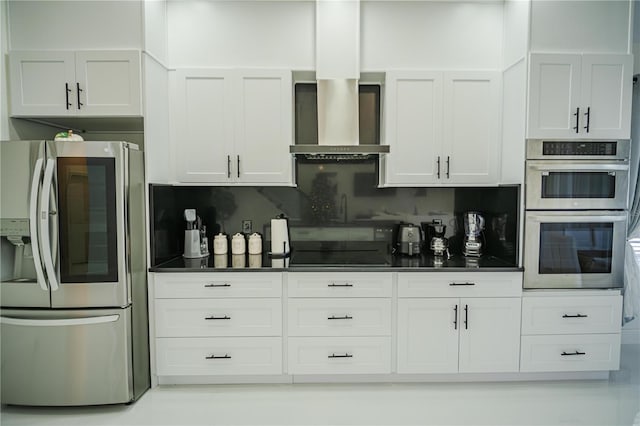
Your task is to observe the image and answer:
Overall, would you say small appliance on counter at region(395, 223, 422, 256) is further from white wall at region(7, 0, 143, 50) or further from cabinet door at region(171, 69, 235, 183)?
white wall at region(7, 0, 143, 50)

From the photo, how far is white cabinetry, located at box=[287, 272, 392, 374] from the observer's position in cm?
254

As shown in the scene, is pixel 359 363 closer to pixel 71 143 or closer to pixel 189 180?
pixel 189 180

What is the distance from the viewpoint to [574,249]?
2.56 meters

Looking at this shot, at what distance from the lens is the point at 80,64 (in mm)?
2400

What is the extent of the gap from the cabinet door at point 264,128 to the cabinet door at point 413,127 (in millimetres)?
762

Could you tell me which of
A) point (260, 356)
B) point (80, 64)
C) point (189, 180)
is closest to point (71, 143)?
point (80, 64)

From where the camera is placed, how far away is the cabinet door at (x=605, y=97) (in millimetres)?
2504

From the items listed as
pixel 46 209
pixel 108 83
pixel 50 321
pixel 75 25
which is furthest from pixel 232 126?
pixel 50 321

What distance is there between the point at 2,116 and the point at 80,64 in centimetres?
58

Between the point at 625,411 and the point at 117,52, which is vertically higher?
the point at 117,52

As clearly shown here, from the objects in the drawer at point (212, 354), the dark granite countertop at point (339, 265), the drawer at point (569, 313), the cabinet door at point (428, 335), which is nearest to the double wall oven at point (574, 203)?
the drawer at point (569, 313)

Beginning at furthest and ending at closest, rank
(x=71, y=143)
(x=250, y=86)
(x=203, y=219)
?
1. (x=203, y=219)
2. (x=250, y=86)
3. (x=71, y=143)

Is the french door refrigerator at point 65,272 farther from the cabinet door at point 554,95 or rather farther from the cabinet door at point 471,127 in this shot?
the cabinet door at point 554,95

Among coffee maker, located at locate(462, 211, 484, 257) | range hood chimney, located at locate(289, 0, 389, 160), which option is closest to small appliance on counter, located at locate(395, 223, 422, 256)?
coffee maker, located at locate(462, 211, 484, 257)
